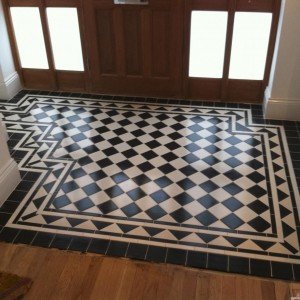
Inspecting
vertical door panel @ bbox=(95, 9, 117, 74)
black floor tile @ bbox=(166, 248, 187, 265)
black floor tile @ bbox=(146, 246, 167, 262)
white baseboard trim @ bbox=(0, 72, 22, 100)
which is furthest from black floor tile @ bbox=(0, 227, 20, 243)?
vertical door panel @ bbox=(95, 9, 117, 74)

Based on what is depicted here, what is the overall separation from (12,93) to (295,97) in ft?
13.0

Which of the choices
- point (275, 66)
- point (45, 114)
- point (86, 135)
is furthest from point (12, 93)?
point (275, 66)

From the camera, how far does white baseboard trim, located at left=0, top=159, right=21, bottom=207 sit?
4137mm

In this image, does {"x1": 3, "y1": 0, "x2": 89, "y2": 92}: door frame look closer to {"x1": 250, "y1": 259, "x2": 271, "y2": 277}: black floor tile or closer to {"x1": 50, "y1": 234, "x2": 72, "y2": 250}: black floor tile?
{"x1": 50, "y1": 234, "x2": 72, "y2": 250}: black floor tile

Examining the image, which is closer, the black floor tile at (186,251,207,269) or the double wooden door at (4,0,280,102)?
the black floor tile at (186,251,207,269)

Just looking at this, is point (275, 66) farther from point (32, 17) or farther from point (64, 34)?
point (32, 17)

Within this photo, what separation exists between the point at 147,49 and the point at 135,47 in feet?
0.56

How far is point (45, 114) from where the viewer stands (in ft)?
18.7

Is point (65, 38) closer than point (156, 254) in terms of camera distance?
No

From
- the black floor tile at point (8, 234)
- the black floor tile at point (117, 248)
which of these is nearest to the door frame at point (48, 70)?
the black floor tile at point (8, 234)

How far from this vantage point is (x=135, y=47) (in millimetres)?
5703

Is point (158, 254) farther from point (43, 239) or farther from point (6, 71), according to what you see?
point (6, 71)

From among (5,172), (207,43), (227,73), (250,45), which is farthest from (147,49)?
(5,172)

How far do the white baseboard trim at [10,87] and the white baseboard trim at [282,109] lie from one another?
360cm
